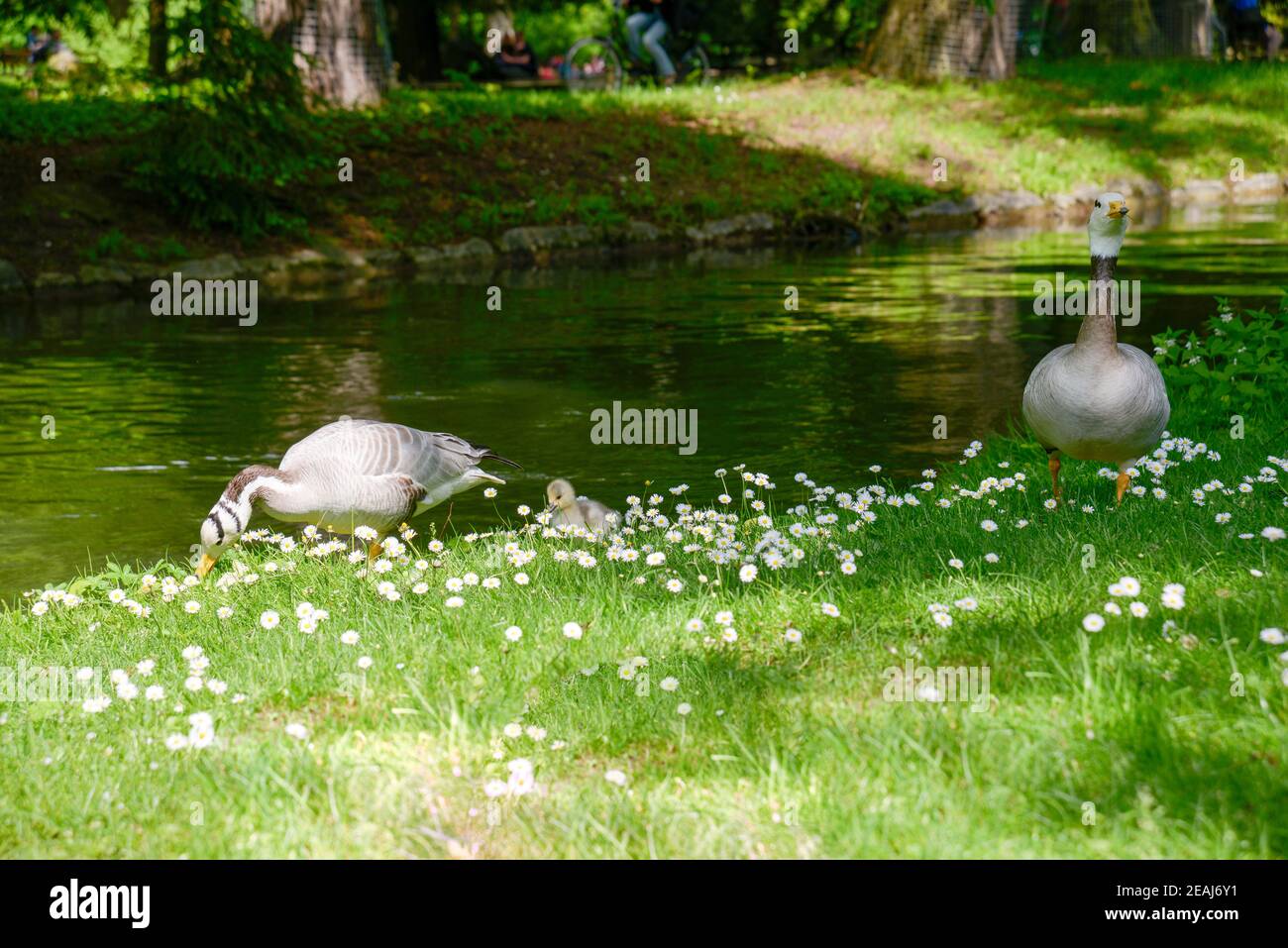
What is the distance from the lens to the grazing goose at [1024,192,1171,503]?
7.09 meters

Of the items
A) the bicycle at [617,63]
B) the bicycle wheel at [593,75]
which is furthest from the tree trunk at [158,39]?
the bicycle at [617,63]

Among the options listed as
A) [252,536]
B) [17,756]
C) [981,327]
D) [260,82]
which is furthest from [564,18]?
[17,756]

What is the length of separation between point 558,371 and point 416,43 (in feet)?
76.4

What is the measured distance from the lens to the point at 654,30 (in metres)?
31.1

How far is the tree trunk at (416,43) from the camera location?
34.8 metres

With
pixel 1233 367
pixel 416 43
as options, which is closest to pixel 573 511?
pixel 1233 367

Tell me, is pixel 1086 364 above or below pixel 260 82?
→ below

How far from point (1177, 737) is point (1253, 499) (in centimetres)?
325

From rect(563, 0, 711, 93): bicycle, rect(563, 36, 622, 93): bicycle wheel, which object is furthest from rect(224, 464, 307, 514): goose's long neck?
rect(563, 0, 711, 93): bicycle

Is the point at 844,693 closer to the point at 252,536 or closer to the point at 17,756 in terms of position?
the point at 17,756

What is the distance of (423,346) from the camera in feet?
50.2

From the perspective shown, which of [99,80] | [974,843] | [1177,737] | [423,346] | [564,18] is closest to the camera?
[974,843]

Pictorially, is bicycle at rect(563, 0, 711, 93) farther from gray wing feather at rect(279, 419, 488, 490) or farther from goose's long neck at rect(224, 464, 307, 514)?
goose's long neck at rect(224, 464, 307, 514)

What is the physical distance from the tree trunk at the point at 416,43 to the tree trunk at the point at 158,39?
39.9 feet
